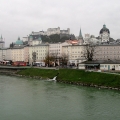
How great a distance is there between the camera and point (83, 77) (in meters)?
48.6

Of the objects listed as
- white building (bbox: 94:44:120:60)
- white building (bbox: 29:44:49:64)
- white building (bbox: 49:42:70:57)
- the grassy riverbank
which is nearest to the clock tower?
white building (bbox: 49:42:70:57)

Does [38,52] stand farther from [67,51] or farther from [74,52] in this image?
[74,52]

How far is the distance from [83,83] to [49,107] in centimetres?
1893

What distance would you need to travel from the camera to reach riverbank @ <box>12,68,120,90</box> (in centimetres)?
4109

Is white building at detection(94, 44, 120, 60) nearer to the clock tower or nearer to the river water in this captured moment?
the clock tower

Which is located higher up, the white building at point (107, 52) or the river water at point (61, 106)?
the white building at point (107, 52)

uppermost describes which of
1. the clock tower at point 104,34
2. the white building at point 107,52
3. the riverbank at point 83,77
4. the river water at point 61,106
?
the clock tower at point 104,34

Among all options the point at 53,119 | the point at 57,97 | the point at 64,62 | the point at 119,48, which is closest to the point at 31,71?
the point at 64,62

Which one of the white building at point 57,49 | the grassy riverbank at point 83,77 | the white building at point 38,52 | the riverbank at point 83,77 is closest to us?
the riverbank at point 83,77

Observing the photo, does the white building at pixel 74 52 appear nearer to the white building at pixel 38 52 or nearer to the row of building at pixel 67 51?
the row of building at pixel 67 51

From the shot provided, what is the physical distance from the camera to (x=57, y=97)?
3203 centimetres

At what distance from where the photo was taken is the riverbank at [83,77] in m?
41.1

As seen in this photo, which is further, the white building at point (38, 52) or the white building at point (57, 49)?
the white building at point (38, 52)

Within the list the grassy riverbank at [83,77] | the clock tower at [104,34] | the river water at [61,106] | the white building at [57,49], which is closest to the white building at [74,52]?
the white building at [57,49]
